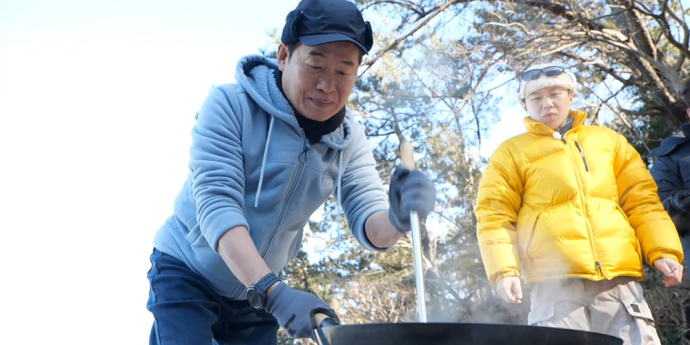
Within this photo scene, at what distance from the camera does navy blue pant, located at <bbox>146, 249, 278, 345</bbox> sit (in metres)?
1.82

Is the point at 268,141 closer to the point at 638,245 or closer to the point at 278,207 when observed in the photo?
the point at 278,207

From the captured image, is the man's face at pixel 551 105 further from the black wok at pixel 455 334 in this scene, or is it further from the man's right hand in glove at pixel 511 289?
the black wok at pixel 455 334

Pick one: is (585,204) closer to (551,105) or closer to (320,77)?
(551,105)

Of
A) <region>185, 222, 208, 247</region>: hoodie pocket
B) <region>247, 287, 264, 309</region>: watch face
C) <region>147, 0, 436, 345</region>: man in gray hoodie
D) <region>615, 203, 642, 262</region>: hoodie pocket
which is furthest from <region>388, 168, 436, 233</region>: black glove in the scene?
<region>615, 203, 642, 262</region>: hoodie pocket

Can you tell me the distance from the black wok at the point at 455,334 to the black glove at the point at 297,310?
187mm

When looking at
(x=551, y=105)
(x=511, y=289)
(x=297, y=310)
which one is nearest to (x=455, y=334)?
(x=297, y=310)

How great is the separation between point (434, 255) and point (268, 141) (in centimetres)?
798

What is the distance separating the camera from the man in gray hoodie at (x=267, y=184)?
1.71 m

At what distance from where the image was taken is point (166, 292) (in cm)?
187

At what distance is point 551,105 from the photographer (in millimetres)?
2939

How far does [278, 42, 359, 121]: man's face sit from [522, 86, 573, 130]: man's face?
136 cm

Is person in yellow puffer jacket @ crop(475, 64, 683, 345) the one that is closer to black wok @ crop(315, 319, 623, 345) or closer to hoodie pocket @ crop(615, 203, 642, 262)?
hoodie pocket @ crop(615, 203, 642, 262)

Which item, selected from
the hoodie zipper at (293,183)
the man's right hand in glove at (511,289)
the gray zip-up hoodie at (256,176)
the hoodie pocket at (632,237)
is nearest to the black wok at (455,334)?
the gray zip-up hoodie at (256,176)

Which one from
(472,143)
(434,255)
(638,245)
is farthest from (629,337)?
(434,255)
